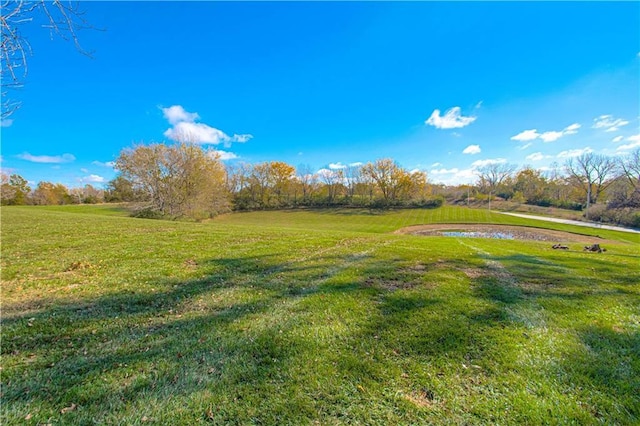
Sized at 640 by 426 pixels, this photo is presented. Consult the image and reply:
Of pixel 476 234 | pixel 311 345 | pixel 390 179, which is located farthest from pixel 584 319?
pixel 390 179

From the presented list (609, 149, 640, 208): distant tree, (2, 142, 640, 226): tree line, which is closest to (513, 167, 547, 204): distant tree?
(2, 142, 640, 226): tree line

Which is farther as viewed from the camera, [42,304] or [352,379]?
[42,304]

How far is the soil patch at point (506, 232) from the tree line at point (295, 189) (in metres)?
10.0

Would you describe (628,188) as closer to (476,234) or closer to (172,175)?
(476,234)

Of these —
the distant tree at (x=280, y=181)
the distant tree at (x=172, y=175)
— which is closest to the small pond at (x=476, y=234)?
the distant tree at (x=172, y=175)

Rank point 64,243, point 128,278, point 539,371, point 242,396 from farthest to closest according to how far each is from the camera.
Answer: point 64,243
point 128,278
point 539,371
point 242,396

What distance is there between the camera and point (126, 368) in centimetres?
243

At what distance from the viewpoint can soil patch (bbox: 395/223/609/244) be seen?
73.3ft

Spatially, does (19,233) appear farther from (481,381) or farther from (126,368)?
(481,381)

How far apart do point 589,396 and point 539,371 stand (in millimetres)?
357

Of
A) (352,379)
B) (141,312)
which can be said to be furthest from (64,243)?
(352,379)

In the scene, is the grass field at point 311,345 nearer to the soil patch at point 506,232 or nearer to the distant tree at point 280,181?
the soil patch at point 506,232

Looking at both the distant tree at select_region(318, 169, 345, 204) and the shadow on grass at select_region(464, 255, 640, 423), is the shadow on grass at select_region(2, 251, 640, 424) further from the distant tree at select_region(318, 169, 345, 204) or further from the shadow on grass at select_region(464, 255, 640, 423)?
the distant tree at select_region(318, 169, 345, 204)

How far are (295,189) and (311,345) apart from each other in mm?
52070
